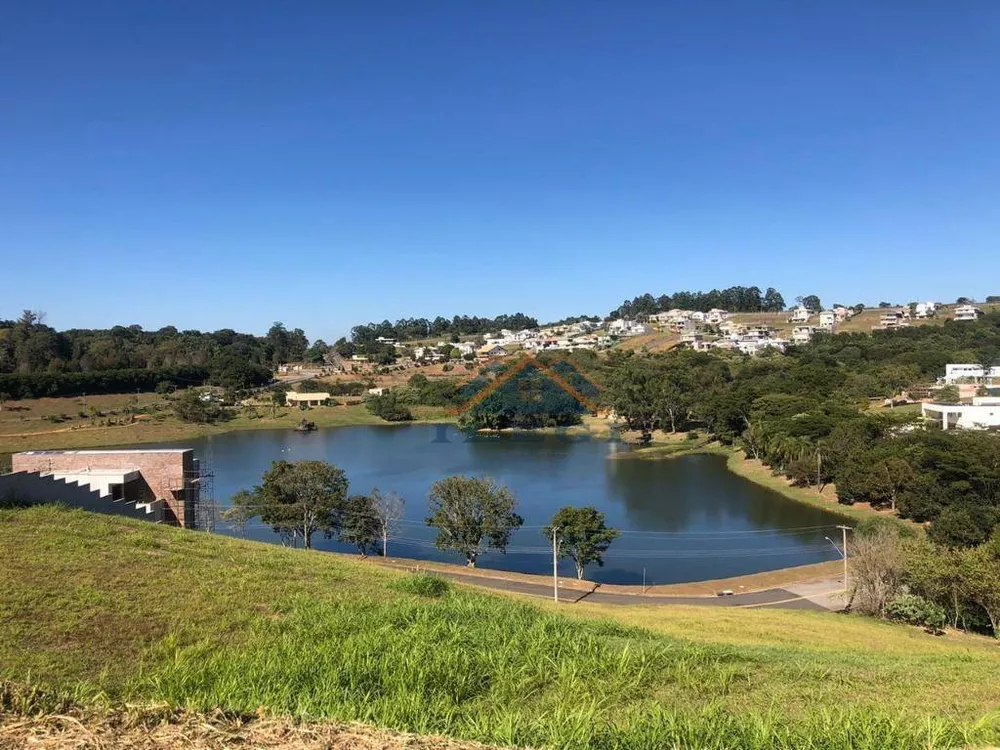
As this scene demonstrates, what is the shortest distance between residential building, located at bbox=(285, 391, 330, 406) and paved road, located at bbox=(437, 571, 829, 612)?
3836 cm

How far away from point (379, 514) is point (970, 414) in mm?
24557

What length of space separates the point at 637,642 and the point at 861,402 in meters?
34.9

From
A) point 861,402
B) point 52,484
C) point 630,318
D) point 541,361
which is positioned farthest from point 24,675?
point 630,318

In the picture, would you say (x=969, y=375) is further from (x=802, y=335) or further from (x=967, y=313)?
(x=967, y=313)

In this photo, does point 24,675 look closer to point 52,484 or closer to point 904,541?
point 52,484

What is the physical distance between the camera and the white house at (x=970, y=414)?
2730 cm

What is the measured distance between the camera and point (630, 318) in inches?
3917

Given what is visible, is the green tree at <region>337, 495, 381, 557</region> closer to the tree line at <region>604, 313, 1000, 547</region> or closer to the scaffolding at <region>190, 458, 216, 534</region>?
the scaffolding at <region>190, 458, 216, 534</region>

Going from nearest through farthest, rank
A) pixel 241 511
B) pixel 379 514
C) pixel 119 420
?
pixel 379 514 < pixel 241 511 < pixel 119 420

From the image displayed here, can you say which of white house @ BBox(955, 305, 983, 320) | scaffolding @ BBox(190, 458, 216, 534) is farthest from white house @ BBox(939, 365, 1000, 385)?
scaffolding @ BBox(190, 458, 216, 534)

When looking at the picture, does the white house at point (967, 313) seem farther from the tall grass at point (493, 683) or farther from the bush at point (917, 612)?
the tall grass at point (493, 683)

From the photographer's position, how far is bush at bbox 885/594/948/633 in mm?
10781

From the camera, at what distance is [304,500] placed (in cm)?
1794

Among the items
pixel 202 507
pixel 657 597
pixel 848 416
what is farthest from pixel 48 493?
pixel 848 416
